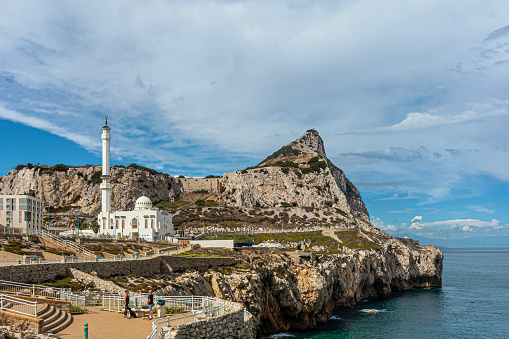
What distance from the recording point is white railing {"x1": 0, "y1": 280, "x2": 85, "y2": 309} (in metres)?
20.8

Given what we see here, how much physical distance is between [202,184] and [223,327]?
142009 millimetres

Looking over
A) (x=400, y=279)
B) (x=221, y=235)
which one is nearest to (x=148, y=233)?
(x=221, y=235)

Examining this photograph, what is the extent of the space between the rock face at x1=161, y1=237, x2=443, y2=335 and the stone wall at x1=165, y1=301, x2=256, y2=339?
10.5 m

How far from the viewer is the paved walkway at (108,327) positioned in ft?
50.5

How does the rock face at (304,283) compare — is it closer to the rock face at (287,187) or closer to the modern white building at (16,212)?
the modern white building at (16,212)

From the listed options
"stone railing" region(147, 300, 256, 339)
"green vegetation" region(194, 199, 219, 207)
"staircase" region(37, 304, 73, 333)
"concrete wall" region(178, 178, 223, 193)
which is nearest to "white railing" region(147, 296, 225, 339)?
"stone railing" region(147, 300, 256, 339)

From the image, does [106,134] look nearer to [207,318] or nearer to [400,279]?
[400,279]

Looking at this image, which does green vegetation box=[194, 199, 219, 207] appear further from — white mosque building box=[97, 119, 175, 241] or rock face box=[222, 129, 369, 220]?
white mosque building box=[97, 119, 175, 241]

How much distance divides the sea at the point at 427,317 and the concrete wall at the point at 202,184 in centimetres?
8523

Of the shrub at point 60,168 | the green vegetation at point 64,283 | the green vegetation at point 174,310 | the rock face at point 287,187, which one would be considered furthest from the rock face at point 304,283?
the shrub at point 60,168

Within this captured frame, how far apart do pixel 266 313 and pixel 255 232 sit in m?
51.4

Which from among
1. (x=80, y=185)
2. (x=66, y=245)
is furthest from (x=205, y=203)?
(x=66, y=245)

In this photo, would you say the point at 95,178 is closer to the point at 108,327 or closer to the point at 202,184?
the point at 202,184

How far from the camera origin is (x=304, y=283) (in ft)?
184
